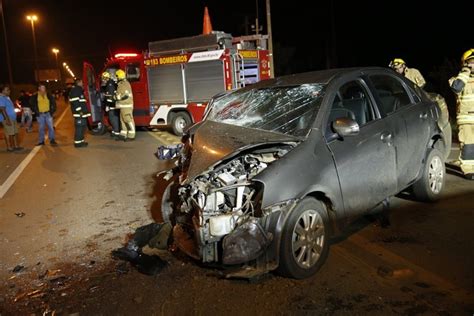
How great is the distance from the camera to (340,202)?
4.36 m

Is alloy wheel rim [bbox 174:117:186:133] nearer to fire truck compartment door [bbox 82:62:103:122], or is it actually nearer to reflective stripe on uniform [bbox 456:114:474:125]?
fire truck compartment door [bbox 82:62:103:122]

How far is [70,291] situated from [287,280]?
1.83 metres

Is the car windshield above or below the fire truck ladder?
below

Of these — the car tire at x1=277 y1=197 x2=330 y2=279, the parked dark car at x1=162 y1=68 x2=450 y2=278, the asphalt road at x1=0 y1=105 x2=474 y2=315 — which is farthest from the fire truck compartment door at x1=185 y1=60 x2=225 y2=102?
the car tire at x1=277 y1=197 x2=330 y2=279

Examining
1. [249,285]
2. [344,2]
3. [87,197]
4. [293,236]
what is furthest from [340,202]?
[344,2]

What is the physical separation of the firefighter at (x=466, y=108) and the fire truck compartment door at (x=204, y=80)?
7.28 metres

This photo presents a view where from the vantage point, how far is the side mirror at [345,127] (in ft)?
14.3

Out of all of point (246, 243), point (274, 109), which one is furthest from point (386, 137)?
point (246, 243)

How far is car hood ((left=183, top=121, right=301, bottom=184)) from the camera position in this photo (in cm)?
417

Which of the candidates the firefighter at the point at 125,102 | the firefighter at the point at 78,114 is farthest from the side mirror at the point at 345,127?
the firefighter at the point at 78,114

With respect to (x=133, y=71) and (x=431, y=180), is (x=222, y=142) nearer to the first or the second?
(x=431, y=180)

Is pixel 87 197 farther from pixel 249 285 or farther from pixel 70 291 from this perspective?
pixel 249 285

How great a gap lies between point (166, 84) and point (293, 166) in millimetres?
10956

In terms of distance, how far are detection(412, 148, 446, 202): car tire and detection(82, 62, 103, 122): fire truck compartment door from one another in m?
11.8
